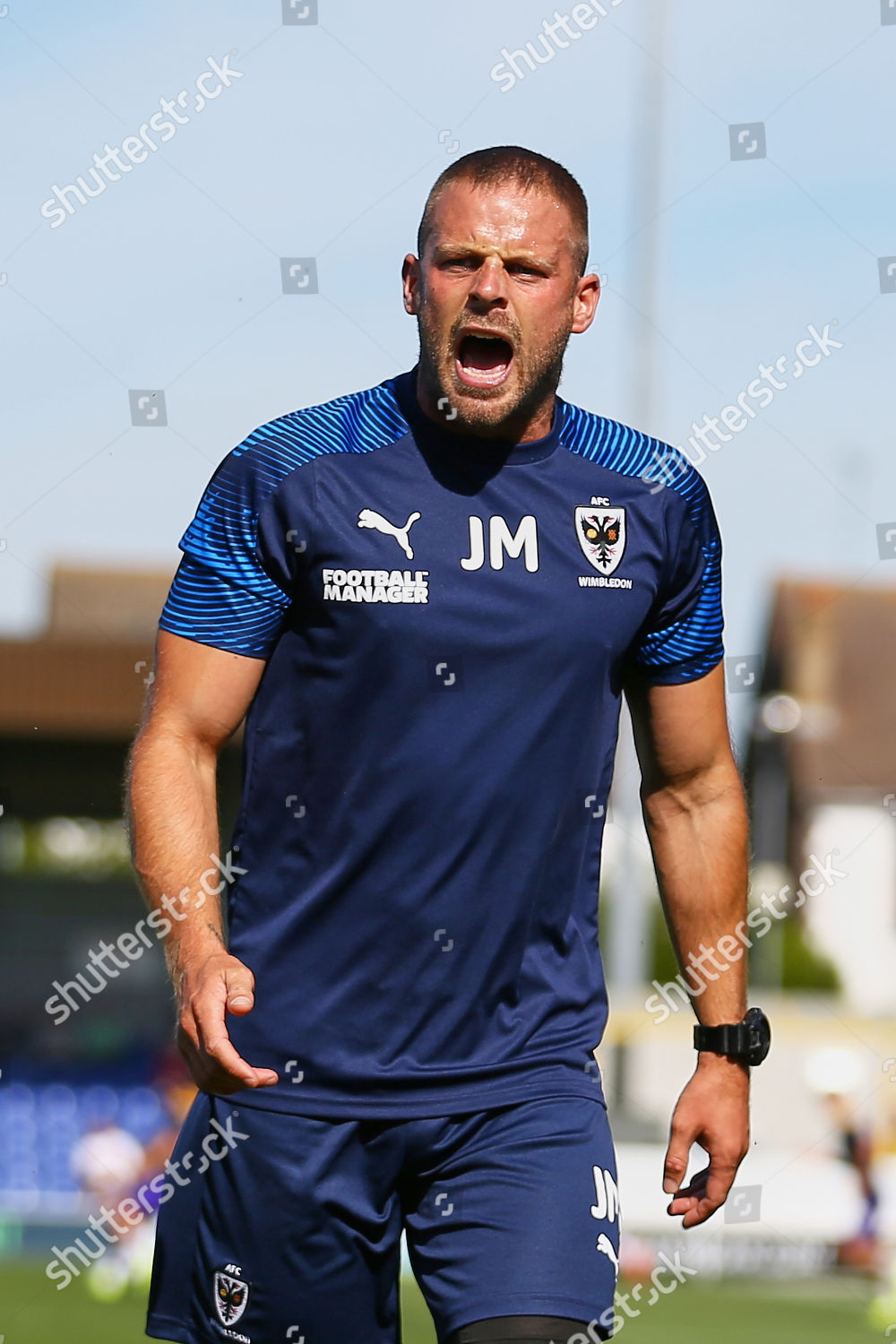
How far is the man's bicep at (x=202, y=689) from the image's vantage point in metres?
3.25

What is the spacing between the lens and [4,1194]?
666 inches

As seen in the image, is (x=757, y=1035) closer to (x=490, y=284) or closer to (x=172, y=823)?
(x=172, y=823)

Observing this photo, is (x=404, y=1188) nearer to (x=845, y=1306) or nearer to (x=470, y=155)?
(x=470, y=155)

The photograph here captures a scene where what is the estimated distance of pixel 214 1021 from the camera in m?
2.80

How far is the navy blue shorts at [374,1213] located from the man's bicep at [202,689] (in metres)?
0.64

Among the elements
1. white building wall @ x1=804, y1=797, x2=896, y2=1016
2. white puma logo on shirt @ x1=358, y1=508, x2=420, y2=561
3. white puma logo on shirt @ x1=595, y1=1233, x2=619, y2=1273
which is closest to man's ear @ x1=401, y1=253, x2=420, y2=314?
white puma logo on shirt @ x1=358, y1=508, x2=420, y2=561

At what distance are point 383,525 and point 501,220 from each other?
0.58 meters

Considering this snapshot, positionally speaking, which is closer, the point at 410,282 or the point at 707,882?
the point at 410,282

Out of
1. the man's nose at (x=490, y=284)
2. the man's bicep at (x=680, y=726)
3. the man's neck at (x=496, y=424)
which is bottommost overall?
the man's bicep at (x=680, y=726)

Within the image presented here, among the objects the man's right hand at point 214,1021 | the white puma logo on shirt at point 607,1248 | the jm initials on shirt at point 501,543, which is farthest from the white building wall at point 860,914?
the man's right hand at point 214,1021

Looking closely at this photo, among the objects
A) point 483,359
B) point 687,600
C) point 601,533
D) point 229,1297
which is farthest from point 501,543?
point 229,1297

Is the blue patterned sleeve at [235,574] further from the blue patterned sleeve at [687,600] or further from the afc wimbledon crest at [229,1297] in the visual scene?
Result: the afc wimbledon crest at [229,1297]

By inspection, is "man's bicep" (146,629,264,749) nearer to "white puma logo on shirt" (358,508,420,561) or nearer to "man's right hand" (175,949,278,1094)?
"white puma logo on shirt" (358,508,420,561)

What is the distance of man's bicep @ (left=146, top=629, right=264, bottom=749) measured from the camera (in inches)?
128
